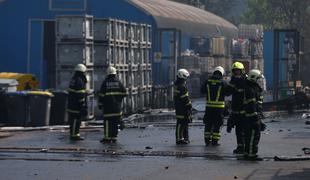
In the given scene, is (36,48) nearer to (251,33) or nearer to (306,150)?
(251,33)

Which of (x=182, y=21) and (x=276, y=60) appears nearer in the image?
(x=276, y=60)

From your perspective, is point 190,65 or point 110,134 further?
point 190,65

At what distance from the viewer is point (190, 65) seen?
3609 centimetres

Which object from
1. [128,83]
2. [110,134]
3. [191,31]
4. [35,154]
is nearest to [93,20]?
[128,83]

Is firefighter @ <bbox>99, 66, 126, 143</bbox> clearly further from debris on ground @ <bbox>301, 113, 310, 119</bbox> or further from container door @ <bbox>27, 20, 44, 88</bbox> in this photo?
container door @ <bbox>27, 20, 44, 88</bbox>

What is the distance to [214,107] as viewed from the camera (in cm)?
1739

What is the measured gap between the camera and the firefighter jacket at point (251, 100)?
15.3 m

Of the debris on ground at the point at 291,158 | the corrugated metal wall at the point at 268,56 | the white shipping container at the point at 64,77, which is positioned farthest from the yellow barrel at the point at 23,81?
the debris on ground at the point at 291,158

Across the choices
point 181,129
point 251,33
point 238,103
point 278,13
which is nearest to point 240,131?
point 238,103

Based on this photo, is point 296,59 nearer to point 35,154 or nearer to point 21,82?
point 21,82

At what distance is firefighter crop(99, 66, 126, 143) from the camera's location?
1800cm

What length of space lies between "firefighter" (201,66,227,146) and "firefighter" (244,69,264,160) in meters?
1.81

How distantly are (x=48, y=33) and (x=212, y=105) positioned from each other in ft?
54.6

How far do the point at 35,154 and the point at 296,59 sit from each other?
60.1 ft
